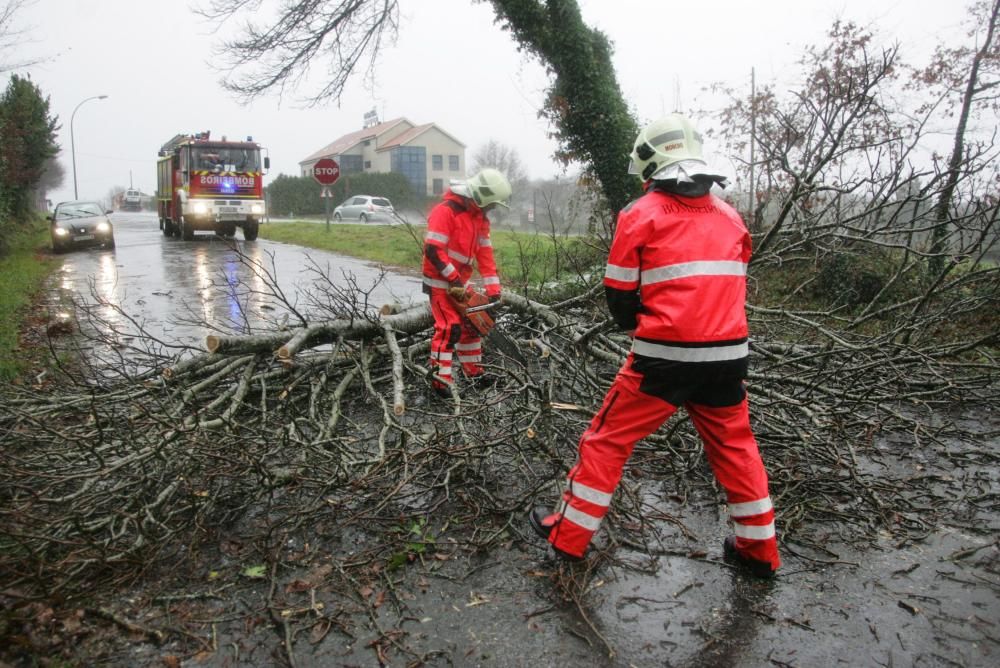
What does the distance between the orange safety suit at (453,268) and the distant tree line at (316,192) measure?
37.4m

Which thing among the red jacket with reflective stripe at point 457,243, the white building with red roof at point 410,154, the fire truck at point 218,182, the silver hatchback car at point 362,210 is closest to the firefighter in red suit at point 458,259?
the red jacket with reflective stripe at point 457,243

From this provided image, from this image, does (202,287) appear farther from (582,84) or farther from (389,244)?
(389,244)

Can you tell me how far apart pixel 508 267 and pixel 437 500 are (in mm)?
8571

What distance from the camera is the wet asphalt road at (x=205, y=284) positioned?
20.7 feet

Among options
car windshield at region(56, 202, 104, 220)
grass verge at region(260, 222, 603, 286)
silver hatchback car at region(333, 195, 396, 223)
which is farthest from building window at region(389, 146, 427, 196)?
car windshield at region(56, 202, 104, 220)


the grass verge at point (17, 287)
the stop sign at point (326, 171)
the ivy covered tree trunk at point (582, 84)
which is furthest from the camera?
the stop sign at point (326, 171)

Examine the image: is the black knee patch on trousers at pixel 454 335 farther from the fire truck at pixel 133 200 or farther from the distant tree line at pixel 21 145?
the fire truck at pixel 133 200

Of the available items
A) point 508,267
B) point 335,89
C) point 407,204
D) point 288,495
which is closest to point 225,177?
point 335,89

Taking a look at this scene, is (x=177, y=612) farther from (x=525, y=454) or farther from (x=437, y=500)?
(x=525, y=454)

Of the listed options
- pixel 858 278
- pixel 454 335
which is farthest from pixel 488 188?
pixel 858 278

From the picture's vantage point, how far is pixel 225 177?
59.0 ft

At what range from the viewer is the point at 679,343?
2410 mm

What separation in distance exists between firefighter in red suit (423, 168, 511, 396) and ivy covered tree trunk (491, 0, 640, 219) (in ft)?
22.6

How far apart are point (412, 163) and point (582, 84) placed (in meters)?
47.5
